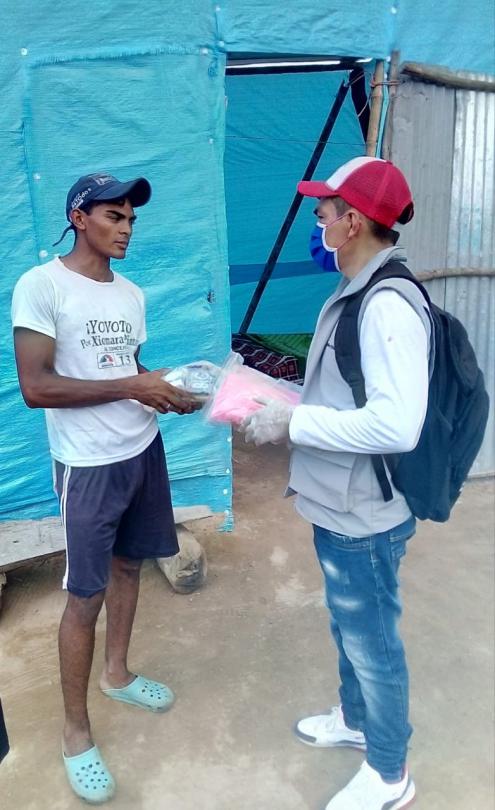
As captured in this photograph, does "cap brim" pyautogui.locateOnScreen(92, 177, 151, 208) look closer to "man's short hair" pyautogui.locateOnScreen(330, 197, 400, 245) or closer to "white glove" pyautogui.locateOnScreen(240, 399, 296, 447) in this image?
"man's short hair" pyautogui.locateOnScreen(330, 197, 400, 245)

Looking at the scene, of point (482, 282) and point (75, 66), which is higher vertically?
point (75, 66)

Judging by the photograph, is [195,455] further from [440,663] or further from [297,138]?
[297,138]

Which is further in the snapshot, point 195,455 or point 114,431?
point 195,455

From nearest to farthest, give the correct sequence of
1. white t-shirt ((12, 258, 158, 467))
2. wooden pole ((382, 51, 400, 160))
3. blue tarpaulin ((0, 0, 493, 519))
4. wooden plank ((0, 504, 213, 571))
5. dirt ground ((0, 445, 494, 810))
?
1. white t-shirt ((12, 258, 158, 467))
2. dirt ground ((0, 445, 494, 810))
3. blue tarpaulin ((0, 0, 493, 519))
4. wooden plank ((0, 504, 213, 571))
5. wooden pole ((382, 51, 400, 160))

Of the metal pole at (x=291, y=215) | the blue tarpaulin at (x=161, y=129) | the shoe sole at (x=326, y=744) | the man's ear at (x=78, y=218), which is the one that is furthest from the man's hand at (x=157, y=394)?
the metal pole at (x=291, y=215)

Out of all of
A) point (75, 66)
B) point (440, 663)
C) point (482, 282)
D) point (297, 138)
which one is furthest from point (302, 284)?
point (440, 663)

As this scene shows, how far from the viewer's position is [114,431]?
215 centimetres

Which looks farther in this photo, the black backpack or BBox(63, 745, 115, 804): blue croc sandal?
BBox(63, 745, 115, 804): blue croc sandal

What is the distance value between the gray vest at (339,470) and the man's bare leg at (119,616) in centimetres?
92

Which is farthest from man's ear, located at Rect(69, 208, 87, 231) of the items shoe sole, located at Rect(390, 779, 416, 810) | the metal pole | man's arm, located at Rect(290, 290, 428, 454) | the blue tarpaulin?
the metal pole

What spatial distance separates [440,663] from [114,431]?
5.80 ft

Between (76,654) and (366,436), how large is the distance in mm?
1252

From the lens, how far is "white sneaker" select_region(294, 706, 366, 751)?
237cm

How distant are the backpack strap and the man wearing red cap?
21 millimetres
